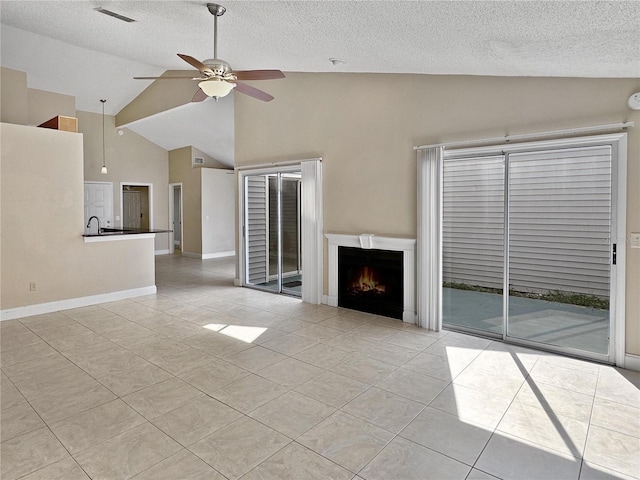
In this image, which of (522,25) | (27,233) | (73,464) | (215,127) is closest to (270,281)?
(27,233)

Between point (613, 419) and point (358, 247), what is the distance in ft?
11.1

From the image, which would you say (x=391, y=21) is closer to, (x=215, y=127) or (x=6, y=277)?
(x=6, y=277)

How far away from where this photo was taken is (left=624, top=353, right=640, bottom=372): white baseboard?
3.57m

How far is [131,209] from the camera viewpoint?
461 inches

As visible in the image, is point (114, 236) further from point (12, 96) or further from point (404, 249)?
point (404, 249)

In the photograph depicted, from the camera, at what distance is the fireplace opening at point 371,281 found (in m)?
5.23

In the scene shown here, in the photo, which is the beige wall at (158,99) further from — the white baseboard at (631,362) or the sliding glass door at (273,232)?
the white baseboard at (631,362)

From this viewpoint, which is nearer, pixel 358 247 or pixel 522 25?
pixel 522 25

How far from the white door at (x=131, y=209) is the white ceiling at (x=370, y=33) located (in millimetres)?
5796

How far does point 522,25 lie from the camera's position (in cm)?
232

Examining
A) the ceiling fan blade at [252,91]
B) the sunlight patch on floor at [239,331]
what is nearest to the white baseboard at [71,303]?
the sunlight patch on floor at [239,331]

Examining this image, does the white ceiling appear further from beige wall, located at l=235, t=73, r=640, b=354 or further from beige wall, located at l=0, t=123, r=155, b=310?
beige wall, located at l=0, t=123, r=155, b=310

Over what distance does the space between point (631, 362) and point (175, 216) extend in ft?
38.5

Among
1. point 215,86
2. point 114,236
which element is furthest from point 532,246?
point 114,236
